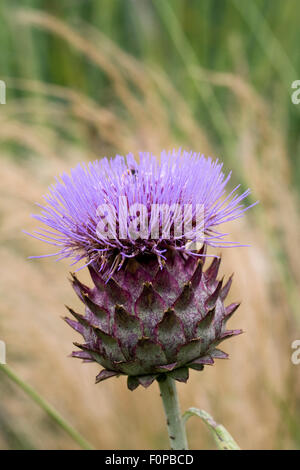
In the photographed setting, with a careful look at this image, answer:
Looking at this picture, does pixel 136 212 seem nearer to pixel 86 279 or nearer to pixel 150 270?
pixel 150 270

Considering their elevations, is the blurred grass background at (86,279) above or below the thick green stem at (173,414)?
above

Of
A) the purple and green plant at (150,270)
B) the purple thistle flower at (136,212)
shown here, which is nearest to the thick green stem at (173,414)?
the purple and green plant at (150,270)

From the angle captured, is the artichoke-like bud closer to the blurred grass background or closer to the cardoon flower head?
the cardoon flower head

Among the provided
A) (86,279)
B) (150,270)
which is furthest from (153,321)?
(86,279)

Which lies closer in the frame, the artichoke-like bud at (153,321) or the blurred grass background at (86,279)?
the artichoke-like bud at (153,321)

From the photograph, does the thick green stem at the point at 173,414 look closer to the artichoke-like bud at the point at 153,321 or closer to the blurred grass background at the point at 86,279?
the artichoke-like bud at the point at 153,321

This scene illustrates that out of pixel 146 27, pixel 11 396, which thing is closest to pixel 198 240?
pixel 11 396

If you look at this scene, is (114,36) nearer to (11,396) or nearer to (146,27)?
(146,27)

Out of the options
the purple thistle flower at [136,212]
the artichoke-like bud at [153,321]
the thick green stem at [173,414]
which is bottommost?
the thick green stem at [173,414]

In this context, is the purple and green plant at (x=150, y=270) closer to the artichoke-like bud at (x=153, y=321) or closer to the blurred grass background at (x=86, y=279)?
the artichoke-like bud at (x=153, y=321)
